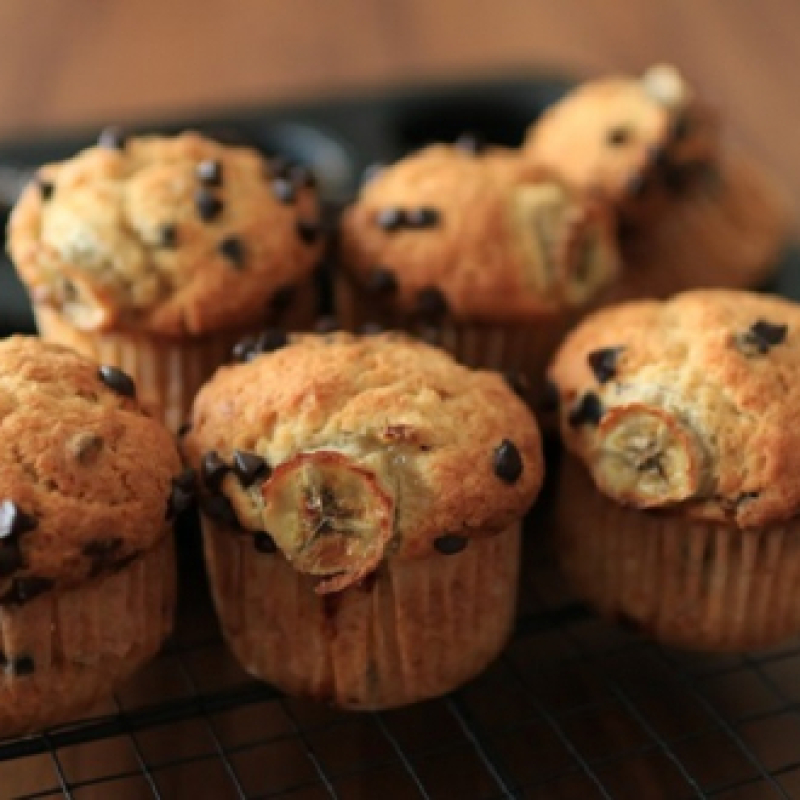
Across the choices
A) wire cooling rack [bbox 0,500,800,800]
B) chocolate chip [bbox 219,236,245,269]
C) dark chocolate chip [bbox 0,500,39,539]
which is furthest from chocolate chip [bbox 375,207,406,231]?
dark chocolate chip [bbox 0,500,39,539]

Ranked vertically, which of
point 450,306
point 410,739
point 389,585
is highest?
point 450,306

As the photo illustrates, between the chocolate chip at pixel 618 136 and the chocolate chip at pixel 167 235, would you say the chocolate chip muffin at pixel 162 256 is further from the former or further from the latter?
the chocolate chip at pixel 618 136

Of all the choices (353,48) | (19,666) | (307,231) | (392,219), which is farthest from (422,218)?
(353,48)

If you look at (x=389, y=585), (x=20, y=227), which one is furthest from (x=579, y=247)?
(x=20, y=227)

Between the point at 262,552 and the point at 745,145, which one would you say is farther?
the point at 745,145

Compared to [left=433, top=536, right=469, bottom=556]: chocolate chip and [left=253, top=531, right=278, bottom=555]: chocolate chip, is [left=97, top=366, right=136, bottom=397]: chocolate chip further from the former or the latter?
[left=433, top=536, right=469, bottom=556]: chocolate chip

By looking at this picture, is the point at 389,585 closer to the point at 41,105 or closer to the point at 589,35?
the point at 41,105
